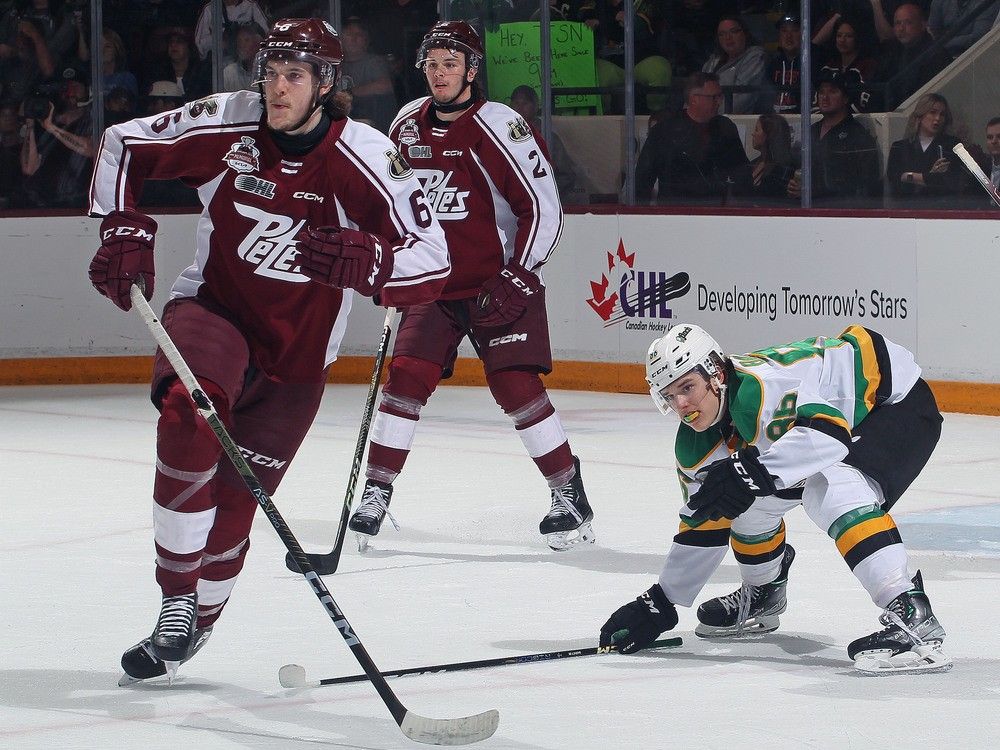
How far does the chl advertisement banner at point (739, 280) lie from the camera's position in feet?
23.3

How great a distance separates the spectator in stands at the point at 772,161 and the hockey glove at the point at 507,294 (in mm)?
3050

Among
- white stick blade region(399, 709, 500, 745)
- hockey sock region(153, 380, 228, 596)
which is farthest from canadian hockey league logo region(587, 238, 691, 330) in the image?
white stick blade region(399, 709, 500, 745)

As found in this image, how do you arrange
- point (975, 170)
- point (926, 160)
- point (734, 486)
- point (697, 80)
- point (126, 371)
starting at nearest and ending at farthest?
1. point (734, 486)
2. point (975, 170)
3. point (926, 160)
4. point (697, 80)
5. point (126, 371)

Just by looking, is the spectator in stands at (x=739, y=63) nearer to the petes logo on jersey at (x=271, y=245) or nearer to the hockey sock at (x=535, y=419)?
the hockey sock at (x=535, y=419)

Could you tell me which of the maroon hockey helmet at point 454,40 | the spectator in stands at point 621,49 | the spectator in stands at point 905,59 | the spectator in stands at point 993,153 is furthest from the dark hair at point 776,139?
the maroon hockey helmet at point 454,40

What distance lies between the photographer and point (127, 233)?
316cm

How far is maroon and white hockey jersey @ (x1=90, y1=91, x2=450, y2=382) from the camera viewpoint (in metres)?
3.17

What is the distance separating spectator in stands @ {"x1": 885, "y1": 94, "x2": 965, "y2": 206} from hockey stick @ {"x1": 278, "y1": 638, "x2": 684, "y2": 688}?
4.07 metres

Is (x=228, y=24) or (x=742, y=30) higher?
(x=228, y=24)

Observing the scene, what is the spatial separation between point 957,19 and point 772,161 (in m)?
0.94

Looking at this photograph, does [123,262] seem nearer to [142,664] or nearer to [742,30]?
[142,664]

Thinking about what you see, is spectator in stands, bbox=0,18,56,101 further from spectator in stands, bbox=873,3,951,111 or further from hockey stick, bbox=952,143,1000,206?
hockey stick, bbox=952,143,1000,206

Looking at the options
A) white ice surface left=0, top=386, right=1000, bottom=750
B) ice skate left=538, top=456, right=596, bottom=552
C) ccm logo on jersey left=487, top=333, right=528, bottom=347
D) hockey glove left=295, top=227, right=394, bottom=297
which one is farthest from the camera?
ccm logo on jersey left=487, top=333, right=528, bottom=347

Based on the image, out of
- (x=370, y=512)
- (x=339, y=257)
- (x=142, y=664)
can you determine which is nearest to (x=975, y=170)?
(x=370, y=512)
